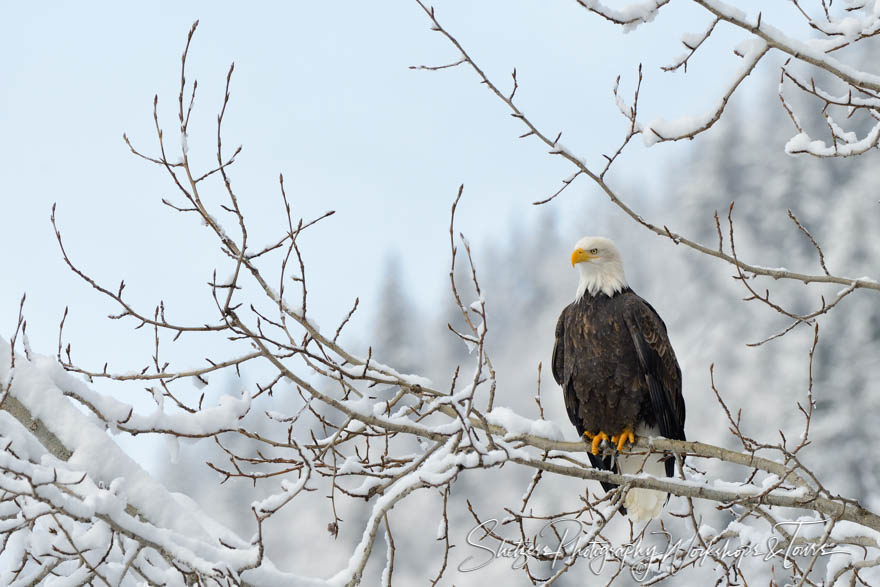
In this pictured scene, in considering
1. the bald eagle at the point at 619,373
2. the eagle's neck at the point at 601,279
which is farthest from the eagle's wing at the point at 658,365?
the eagle's neck at the point at 601,279

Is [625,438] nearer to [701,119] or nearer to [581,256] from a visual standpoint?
[581,256]

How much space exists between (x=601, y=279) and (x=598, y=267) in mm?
86

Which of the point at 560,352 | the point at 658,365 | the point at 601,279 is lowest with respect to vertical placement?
the point at 658,365

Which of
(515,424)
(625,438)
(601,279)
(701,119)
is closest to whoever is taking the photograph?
(701,119)

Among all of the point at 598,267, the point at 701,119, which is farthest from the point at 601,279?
the point at 701,119

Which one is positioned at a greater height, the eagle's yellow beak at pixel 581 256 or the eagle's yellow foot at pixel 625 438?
the eagle's yellow beak at pixel 581 256

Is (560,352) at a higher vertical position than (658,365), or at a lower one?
higher

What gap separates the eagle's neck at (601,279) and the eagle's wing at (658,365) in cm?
29

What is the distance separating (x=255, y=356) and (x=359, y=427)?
556mm

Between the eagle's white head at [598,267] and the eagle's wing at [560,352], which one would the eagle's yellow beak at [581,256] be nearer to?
the eagle's white head at [598,267]

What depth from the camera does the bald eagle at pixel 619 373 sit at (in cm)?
514

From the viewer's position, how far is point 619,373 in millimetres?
5168

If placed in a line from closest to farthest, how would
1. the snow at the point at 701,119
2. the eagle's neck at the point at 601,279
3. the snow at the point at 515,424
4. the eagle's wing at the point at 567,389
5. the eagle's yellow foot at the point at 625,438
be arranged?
the snow at the point at 701,119 < the snow at the point at 515,424 < the eagle's yellow foot at the point at 625,438 < the eagle's wing at the point at 567,389 < the eagle's neck at the point at 601,279

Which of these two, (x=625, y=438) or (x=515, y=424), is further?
(x=625, y=438)
